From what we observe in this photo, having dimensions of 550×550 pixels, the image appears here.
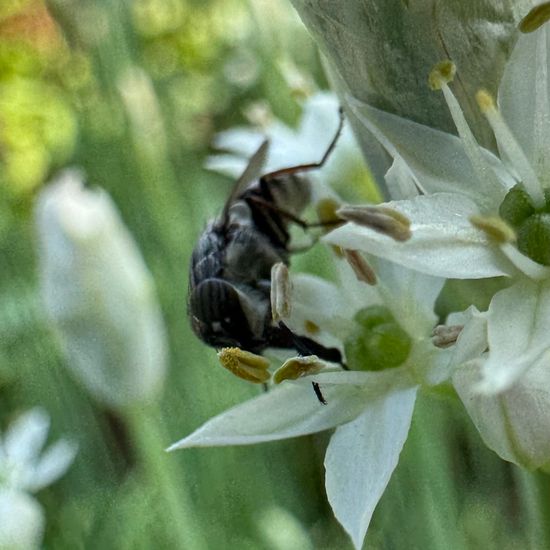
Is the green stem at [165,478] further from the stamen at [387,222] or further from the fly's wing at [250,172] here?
the stamen at [387,222]

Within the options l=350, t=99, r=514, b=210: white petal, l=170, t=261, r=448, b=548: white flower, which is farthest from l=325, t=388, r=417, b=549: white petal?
l=350, t=99, r=514, b=210: white petal

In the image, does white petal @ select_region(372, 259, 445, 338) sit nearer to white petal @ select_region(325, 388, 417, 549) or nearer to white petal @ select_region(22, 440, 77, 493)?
white petal @ select_region(325, 388, 417, 549)

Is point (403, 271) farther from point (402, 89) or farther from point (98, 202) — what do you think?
point (98, 202)

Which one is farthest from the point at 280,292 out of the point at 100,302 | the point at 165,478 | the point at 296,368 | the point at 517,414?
the point at 165,478

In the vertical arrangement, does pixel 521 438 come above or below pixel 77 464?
above

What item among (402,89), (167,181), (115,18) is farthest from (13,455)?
(402,89)

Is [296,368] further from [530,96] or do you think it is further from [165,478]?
[165,478]

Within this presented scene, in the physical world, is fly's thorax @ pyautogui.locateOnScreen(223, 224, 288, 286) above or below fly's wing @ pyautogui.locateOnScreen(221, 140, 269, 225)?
below
